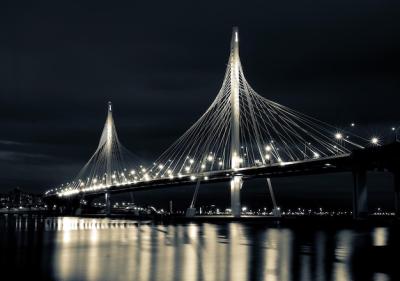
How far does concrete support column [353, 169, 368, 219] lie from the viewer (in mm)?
58531

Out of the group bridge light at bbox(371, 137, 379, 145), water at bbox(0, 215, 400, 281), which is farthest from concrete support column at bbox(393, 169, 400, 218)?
water at bbox(0, 215, 400, 281)

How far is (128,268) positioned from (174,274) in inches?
107

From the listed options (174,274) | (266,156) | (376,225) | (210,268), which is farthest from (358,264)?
(266,156)

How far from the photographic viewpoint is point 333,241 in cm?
3684

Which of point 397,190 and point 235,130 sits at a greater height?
point 235,130

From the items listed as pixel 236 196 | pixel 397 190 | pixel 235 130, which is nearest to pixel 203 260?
pixel 397 190

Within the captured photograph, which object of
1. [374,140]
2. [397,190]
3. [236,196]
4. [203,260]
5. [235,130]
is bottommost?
[203,260]

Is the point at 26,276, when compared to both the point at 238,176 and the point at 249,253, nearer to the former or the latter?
the point at 249,253

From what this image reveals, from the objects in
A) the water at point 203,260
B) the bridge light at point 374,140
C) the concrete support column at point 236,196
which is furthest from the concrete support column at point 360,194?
the water at point 203,260

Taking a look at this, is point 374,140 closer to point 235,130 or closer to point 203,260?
point 235,130

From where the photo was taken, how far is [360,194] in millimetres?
58438

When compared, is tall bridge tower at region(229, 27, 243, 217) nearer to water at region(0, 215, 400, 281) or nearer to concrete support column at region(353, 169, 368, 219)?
concrete support column at region(353, 169, 368, 219)

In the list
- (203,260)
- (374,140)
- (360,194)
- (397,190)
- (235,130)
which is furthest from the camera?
(235,130)

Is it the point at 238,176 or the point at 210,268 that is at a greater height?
the point at 238,176
